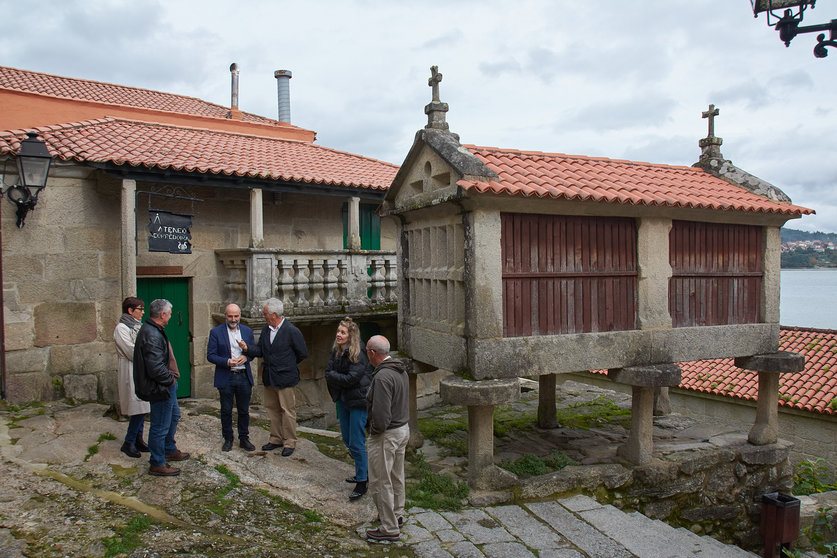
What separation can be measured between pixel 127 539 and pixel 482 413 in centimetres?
326

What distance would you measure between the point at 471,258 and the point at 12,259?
6.38 meters

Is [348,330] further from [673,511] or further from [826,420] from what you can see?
[826,420]

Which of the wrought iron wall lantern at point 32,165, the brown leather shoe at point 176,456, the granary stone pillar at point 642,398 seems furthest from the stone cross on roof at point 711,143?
the wrought iron wall lantern at point 32,165

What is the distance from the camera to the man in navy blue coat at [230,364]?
6180 millimetres

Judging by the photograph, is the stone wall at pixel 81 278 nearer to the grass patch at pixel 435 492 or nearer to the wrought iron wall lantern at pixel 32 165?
the wrought iron wall lantern at pixel 32 165

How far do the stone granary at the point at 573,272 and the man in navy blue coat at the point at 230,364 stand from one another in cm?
199

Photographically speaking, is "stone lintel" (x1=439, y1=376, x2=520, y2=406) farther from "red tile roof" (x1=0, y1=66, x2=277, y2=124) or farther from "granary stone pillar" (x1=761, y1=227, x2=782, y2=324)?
"red tile roof" (x1=0, y1=66, x2=277, y2=124)

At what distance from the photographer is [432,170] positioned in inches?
256

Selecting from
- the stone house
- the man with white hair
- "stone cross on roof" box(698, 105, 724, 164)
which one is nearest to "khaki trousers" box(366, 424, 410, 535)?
the man with white hair

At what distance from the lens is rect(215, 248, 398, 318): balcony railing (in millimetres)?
9078

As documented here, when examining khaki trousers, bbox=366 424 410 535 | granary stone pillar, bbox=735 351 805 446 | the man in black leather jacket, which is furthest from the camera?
granary stone pillar, bbox=735 351 805 446

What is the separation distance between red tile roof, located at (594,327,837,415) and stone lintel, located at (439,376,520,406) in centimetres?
762

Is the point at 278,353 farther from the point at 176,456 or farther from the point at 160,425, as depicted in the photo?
the point at 176,456

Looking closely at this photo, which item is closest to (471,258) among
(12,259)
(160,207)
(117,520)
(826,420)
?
(117,520)
